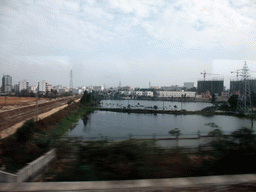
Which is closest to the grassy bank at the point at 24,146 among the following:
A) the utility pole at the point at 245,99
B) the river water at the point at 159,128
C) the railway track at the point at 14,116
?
the river water at the point at 159,128

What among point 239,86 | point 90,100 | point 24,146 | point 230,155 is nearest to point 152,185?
point 230,155

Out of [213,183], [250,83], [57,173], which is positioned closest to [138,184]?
[213,183]

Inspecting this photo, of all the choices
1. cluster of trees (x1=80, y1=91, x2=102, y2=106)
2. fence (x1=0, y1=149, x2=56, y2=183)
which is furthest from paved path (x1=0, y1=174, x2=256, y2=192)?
cluster of trees (x1=80, y1=91, x2=102, y2=106)

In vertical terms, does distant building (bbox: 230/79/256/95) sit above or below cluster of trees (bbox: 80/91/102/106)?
above

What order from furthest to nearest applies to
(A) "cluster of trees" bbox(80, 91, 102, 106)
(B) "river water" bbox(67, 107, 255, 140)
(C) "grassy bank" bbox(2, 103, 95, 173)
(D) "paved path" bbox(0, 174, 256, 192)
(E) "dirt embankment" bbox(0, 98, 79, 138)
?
1. (A) "cluster of trees" bbox(80, 91, 102, 106)
2. (E) "dirt embankment" bbox(0, 98, 79, 138)
3. (B) "river water" bbox(67, 107, 255, 140)
4. (C) "grassy bank" bbox(2, 103, 95, 173)
5. (D) "paved path" bbox(0, 174, 256, 192)

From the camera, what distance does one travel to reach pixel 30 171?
1.58 metres

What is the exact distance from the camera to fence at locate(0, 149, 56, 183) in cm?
142

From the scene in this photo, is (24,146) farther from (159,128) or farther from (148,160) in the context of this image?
(159,128)

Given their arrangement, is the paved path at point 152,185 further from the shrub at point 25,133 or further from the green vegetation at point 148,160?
the shrub at point 25,133

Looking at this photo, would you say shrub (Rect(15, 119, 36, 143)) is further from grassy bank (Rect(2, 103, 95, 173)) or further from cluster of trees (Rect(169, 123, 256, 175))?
cluster of trees (Rect(169, 123, 256, 175))

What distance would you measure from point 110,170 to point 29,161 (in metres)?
0.79

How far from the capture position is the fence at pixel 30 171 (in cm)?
142

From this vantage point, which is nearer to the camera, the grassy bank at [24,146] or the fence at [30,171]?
the fence at [30,171]

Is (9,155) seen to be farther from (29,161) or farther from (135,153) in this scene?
(135,153)
